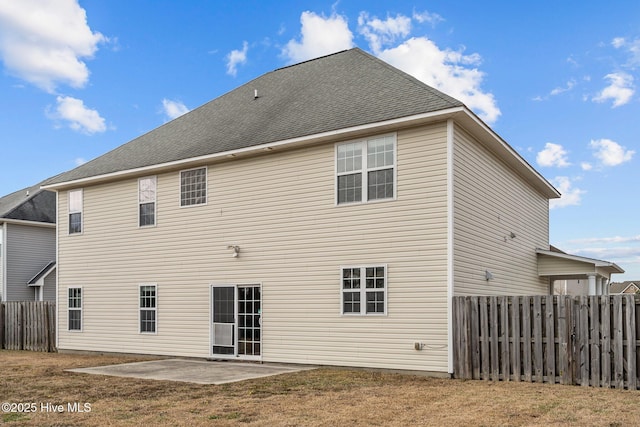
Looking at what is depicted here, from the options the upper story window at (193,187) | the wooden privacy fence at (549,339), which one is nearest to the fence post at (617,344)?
the wooden privacy fence at (549,339)

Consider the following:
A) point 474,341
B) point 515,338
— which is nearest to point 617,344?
point 515,338

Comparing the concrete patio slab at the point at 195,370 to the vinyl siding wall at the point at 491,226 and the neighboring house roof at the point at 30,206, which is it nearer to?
the vinyl siding wall at the point at 491,226

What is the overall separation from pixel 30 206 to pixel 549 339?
82.3ft

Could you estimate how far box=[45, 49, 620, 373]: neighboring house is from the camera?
1234 centimetres

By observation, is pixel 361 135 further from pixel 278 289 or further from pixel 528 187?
pixel 528 187

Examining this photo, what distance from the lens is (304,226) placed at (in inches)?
550

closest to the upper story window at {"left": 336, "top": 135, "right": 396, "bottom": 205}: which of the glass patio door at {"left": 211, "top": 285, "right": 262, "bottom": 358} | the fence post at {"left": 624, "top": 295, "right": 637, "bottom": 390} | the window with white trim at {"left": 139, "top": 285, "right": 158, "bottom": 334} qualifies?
the glass patio door at {"left": 211, "top": 285, "right": 262, "bottom": 358}

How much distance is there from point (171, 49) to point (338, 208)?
26.0 feet

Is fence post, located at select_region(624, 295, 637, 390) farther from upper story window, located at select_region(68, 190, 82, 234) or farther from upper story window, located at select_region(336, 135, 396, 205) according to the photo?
upper story window, located at select_region(68, 190, 82, 234)

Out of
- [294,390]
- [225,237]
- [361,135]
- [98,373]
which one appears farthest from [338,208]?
[98,373]

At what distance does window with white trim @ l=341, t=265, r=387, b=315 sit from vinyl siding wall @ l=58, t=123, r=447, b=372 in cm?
14

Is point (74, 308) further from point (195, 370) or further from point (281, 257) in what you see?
point (281, 257)

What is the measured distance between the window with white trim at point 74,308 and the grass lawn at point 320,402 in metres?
6.45

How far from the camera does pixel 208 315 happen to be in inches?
610
